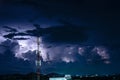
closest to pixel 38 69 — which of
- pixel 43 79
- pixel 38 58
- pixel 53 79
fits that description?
pixel 38 58

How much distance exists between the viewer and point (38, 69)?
269 feet

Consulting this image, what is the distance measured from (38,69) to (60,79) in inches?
2364

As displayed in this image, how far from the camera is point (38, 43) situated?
85.9m

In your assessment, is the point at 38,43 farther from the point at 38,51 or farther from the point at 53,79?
the point at 53,79

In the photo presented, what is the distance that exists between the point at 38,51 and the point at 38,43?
17.9ft

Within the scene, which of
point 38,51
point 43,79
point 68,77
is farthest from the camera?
point 43,79

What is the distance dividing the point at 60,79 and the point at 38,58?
200ft

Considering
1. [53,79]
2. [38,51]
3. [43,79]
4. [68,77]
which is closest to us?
[38,51]

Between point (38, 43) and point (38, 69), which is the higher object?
point (38, 43)

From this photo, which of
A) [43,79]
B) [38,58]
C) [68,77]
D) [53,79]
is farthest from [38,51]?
[43,79]

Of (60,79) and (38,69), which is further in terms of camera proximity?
(60,79)

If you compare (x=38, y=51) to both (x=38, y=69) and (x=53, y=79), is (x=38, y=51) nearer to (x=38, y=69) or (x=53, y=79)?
(x=38, y=69)

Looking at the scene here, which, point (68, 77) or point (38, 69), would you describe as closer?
point (38, 69)

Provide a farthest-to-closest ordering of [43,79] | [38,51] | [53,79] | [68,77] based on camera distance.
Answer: [43,79] < [68,77] < [53,79] < [38,51]
